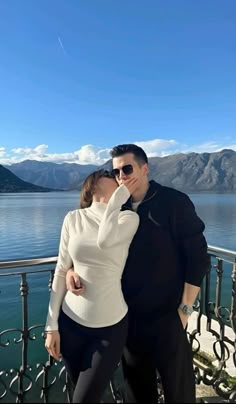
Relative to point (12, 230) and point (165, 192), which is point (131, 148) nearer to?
point (165, 192)

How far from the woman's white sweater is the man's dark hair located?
0.87ft

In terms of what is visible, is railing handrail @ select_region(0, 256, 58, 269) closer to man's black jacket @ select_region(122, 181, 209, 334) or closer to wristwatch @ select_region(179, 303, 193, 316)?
man's black jacket @ select_region(122, 181, 209, 334)

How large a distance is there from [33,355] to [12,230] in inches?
1026

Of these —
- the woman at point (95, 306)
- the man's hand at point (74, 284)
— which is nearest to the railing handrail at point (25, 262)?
the woman at point (95, 306)

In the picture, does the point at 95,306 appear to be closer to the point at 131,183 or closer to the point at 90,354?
the point at 90,354

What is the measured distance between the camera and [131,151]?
2.15 meters

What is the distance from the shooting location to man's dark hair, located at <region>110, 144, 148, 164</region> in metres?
2.15

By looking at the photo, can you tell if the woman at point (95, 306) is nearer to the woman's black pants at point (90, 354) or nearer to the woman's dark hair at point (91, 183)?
the woman's black pants at point (90, 354)

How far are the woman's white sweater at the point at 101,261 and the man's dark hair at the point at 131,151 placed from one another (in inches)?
10.4

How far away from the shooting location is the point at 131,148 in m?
2.15

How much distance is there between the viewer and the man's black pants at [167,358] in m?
2.07

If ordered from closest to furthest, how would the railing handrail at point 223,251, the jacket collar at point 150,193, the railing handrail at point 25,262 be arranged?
the jacket collar at point 150,193 < the railing handrail at point 25,262 < the railing handrail at point 223,251

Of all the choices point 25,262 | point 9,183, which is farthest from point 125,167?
point 9,183

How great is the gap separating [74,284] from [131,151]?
2.93 ft
